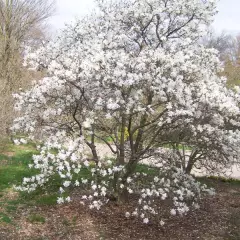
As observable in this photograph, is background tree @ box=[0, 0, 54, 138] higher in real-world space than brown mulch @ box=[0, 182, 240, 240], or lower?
higher

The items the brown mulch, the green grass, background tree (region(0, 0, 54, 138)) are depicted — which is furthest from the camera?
background tree (region(0, 0, 54, 138))

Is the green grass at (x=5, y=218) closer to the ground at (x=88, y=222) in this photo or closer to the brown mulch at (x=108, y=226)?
the ground at (x=88, y=222)

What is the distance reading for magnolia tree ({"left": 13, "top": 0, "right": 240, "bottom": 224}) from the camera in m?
6.19

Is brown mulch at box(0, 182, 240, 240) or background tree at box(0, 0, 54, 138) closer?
brown mulch at box(0, 182, 240, 240)

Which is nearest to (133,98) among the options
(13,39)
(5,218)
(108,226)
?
(108,226)

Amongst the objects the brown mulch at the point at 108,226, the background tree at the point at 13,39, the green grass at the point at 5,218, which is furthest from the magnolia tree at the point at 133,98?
the background tree at the point at 13,39

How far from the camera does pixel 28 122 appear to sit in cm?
733

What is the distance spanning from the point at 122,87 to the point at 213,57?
249cm

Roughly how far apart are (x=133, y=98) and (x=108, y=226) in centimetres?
259

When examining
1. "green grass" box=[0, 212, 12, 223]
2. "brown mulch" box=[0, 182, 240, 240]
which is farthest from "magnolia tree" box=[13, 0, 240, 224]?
"green grass" box=[0, 212, 12, 223]

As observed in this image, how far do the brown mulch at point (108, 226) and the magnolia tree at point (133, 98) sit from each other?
0.33 meters

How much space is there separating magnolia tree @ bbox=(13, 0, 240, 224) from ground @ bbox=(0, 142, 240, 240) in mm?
348

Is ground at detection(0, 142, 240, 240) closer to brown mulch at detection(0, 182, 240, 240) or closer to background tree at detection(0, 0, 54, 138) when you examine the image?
brown mulch at detection(0, 182, 240, 240)

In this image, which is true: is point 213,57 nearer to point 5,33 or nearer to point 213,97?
point 213,97
